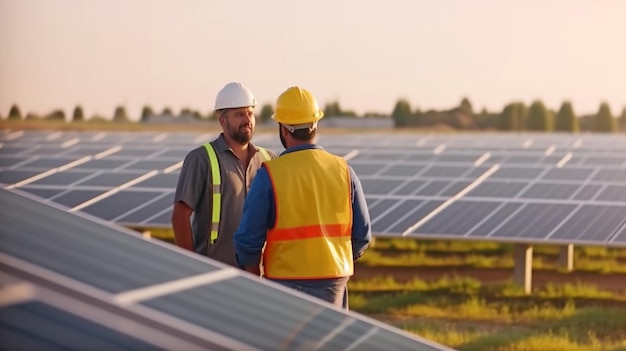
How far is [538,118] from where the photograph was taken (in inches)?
4203

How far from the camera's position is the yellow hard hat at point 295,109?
19.9 feet

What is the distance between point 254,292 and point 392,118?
100533mm

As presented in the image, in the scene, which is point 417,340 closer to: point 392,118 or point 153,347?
point 153,347

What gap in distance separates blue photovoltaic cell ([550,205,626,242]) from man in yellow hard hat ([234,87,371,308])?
26.8 feet

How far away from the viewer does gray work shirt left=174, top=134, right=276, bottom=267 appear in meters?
6.75

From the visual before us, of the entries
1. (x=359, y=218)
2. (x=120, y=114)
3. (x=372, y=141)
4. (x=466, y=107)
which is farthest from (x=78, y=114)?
(x=359, y=218)

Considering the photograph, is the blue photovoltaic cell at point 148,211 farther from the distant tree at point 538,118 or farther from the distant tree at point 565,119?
the distant tree at point 565,119

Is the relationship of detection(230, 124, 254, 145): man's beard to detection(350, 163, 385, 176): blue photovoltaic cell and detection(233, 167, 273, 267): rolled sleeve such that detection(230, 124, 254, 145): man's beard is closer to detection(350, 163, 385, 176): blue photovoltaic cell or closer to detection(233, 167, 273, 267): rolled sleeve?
detection(233, 167, 273, 267): rolled sleeve

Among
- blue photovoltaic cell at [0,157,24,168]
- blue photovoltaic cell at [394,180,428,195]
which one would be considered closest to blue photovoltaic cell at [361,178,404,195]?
blue photovoltaic cell at [394,180,428,195]

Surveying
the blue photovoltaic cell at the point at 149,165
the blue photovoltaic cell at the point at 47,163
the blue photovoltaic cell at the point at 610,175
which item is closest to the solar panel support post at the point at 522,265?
the blue photovoltaic cell at the point at 610,175

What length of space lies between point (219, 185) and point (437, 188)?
1071cm

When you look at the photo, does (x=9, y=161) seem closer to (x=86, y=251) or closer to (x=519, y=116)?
(x=86, y=251)

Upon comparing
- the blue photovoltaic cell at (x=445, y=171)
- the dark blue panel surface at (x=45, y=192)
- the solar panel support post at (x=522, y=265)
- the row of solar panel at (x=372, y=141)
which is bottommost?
the solar panel support post at (x=522, y=265)

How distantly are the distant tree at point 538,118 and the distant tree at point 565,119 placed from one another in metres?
0.86
